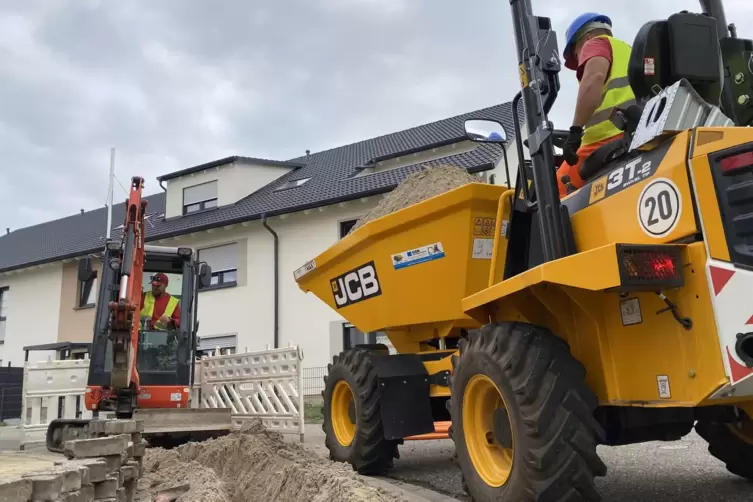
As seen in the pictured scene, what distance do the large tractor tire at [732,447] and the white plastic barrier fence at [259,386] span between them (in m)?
6.06

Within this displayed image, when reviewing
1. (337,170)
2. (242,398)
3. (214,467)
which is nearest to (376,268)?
(214,467)

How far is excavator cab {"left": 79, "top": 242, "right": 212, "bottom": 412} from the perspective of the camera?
8.70m

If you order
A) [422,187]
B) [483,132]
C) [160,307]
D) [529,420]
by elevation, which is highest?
[422,187]

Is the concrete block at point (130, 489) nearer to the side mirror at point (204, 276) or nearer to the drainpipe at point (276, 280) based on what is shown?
the side mirror at point (204, 276)

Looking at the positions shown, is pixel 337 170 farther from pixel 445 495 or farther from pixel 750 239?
pixel 750 239

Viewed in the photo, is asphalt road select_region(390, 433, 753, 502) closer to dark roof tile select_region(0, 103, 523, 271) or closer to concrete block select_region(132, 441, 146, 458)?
concrete block select_region(132, 441, 146, 458)

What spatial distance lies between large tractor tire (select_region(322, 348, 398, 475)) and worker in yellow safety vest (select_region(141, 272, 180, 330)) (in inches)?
157

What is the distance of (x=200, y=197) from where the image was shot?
898 inches

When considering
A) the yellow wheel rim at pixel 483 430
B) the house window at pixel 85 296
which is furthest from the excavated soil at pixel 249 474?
the house window at pixel 85 296

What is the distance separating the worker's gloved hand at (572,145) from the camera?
3775 mm

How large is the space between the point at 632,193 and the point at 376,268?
9.89ft

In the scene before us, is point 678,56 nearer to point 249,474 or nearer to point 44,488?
point 44,488

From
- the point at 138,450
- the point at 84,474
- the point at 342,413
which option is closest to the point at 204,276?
the point at 342,413

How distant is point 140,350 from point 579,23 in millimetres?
7305
